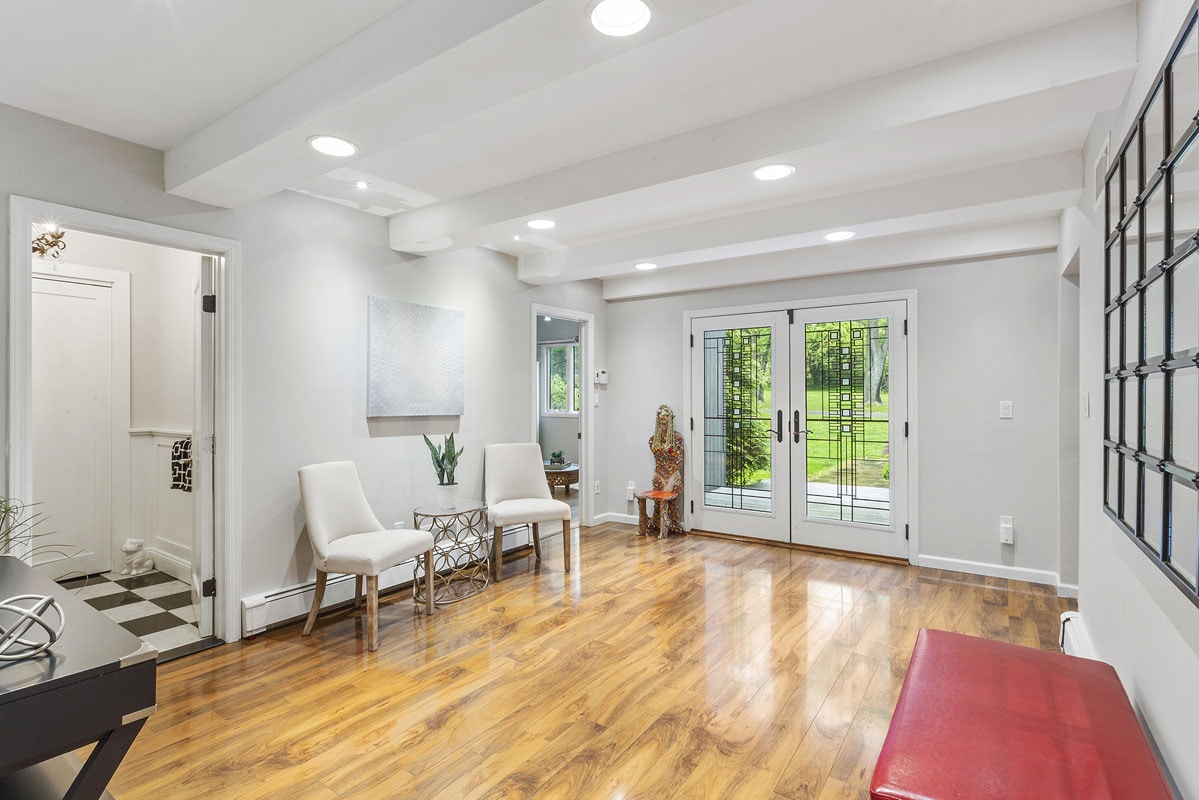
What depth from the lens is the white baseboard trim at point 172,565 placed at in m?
3.96

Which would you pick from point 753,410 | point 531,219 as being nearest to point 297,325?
point 531,219

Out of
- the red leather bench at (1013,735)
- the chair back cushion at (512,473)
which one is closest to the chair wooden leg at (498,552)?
the chair back cushion at (512,473)

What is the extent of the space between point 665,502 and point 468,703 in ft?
10.0

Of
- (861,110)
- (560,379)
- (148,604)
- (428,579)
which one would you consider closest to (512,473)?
(428,579)

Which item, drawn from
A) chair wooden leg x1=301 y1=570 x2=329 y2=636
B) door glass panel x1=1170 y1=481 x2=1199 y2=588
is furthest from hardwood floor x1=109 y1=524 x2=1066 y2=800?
door glass panel x1=1170 y1=481 x2=1199 y2=588

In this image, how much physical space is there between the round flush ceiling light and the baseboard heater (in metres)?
3.01

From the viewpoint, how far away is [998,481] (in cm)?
404

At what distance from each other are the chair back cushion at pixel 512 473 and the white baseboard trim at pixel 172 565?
1935mm

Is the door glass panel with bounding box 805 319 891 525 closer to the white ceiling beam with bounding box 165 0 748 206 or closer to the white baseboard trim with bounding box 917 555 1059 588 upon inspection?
the white baseboard trim with bounding box 917 555 1059 588

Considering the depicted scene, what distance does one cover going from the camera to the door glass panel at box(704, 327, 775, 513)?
4988 millimetres

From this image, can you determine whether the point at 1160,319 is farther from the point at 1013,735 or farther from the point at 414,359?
the point at 414,359

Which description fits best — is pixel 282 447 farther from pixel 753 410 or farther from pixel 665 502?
pixel 753 410

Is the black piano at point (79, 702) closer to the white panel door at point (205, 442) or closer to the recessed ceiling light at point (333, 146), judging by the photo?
the recessed ceiling light at point (333, 146)

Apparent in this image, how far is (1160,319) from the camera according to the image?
4.20 ft
